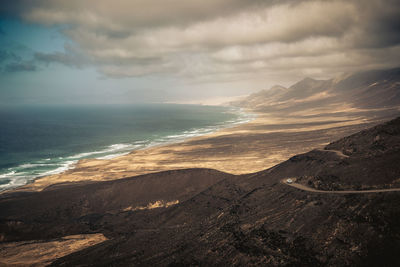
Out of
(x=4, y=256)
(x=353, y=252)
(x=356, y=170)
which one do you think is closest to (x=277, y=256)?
(x=353, y=252)

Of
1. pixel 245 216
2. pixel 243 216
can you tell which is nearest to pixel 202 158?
pixel 243 216

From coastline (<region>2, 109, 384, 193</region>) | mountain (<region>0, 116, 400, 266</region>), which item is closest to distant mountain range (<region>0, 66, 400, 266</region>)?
mountain (<region>0, 116, 400, 266</region>)

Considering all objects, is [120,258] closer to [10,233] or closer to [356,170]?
[10,233]

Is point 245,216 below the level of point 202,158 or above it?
above

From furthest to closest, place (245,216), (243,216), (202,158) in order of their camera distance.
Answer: (202,158)
(243,216)
(245,216)

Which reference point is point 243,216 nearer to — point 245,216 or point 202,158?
point 245,216

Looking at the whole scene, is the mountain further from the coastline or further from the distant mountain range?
the coastline

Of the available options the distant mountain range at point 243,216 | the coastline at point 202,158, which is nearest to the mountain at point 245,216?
the distant mountain range at point 243,216

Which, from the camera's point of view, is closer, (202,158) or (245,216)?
(245,216)

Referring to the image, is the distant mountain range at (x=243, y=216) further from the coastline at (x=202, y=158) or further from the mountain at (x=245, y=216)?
the coastline at (x=202, y=158)
